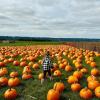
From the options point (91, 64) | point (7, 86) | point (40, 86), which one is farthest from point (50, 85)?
point (91, 64)

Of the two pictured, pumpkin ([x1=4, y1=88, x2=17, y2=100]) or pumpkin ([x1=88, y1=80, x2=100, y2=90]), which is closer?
pumpkin ([x1=4, y1=88, x2=17, y2=100])

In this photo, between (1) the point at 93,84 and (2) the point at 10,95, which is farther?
(1) the point at 93,84

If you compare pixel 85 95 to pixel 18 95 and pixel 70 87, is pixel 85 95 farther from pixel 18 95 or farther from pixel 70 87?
pixel 18 95

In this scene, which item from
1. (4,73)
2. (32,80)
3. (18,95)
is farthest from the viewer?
(4,73)

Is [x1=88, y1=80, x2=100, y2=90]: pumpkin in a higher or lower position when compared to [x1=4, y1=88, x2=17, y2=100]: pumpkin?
higher

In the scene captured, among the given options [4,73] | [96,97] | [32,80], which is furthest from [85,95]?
[4,73]

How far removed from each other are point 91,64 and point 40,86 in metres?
6.22

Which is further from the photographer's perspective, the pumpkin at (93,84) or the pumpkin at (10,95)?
the pumpkin at (93,84)

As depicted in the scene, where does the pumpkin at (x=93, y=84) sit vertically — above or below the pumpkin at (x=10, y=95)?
above

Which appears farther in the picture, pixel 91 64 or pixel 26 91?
pixel 91 64

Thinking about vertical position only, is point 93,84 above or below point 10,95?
above

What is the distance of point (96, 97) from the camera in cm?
875

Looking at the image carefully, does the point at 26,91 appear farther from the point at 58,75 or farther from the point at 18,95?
the point at 58,75

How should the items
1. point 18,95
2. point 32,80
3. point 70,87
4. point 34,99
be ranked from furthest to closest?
point 32,80
point 70,87
point 18,95
point 34,99
